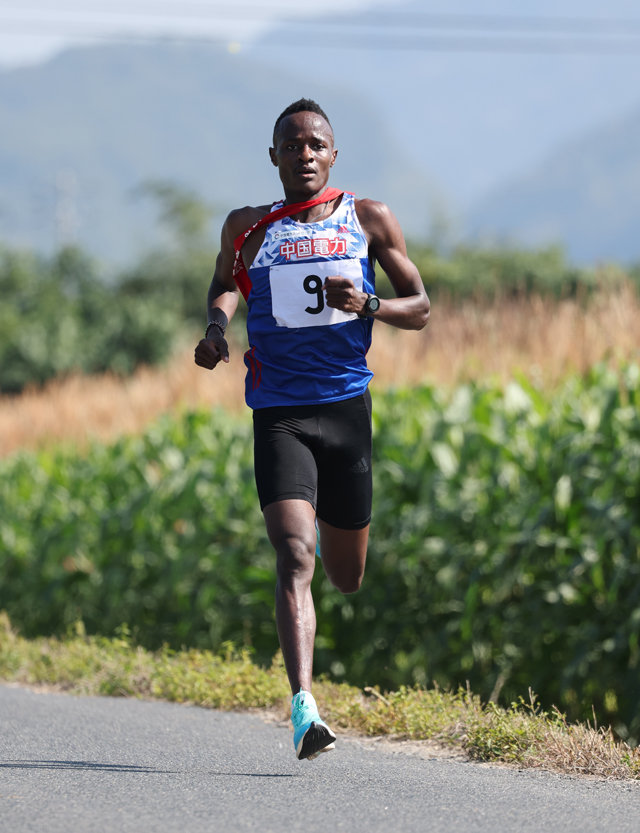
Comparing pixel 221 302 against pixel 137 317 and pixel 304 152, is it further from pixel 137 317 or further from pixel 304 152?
pixel 137 317

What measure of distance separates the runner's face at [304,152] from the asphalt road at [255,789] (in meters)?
2.38

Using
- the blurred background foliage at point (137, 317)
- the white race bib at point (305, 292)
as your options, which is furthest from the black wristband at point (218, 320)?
the blurred background foliage at point (137, 317)

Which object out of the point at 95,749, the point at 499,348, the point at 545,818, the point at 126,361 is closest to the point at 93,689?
the point at 95,749

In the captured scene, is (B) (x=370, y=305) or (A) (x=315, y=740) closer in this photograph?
(A) (x=315, y=740)

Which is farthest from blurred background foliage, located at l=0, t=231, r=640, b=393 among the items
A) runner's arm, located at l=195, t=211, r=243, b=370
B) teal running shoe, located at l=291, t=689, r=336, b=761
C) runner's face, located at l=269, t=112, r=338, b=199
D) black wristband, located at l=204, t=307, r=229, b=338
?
teal running shoe, located at l=291, t=689, r=336, b=761

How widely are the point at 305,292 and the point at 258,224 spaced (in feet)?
1.24

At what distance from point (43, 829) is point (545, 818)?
64.3 inches

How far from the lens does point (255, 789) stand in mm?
4641

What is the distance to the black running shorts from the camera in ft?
16.9

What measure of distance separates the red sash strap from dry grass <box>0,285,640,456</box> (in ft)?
16.2

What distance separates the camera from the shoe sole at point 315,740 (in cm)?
447

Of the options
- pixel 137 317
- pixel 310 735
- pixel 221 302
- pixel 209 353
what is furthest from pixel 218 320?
pixel 137 317

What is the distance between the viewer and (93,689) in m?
7.60

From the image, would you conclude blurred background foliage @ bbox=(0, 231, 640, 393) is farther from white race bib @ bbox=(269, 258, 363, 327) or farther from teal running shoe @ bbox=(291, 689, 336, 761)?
teal running shoe @ bbox=(291, 689, 336, 761)
